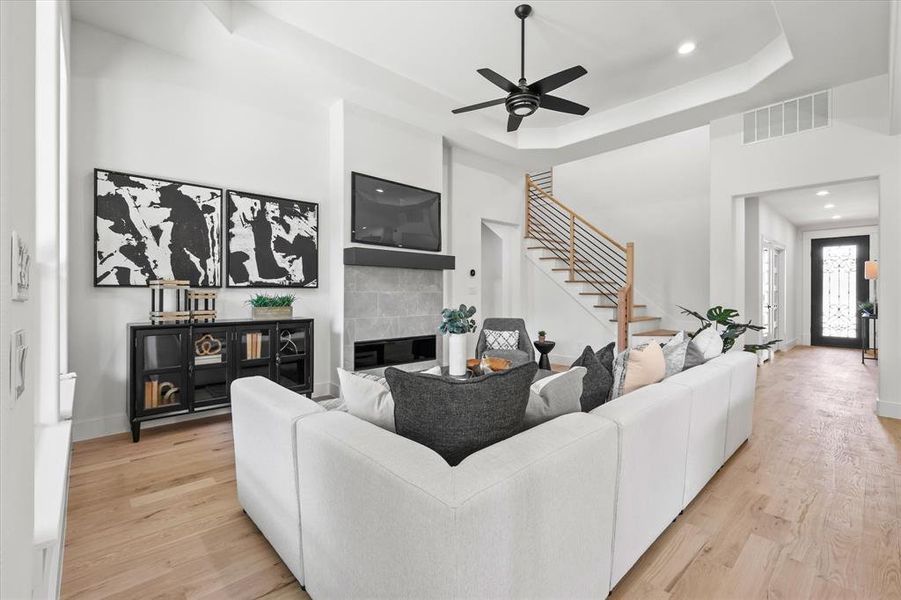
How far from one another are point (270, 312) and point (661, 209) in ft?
20.2

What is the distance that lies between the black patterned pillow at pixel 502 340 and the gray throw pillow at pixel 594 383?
8.13 ft

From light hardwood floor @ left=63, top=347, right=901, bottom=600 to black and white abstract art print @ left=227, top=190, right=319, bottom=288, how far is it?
1.47 metres

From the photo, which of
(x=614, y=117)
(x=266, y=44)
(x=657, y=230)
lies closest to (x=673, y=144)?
(x=657, y=230)

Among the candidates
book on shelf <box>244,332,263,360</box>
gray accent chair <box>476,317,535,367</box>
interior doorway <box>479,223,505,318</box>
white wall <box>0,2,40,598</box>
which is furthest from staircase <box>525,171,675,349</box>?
white wall <box>0,2,40,598</box>

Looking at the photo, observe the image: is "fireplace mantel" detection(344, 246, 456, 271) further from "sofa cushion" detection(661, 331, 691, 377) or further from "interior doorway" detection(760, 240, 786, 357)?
"interior doorway" detection(760, 240, 786, 357)

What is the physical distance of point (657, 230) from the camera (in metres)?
7.03

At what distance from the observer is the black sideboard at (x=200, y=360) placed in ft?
10.1

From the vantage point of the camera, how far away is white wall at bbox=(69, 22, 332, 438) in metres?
3.14

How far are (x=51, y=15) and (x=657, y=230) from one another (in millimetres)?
7270

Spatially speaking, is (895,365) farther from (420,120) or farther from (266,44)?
(266,44)

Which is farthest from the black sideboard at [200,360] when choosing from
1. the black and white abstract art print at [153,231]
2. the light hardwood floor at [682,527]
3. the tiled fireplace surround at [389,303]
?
the tiled fireplace surround at [389,303]

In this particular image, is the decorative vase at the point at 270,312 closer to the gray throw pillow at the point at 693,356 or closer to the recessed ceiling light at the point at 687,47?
the gray throw pillow at the point at 693,356

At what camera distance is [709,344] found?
279 cm

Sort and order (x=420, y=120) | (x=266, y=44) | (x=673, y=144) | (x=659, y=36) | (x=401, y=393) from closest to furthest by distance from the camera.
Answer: (x=401, y=393) < (x=266, y=44) < (x=659, y=36) < (x=420, y=120) < (x=673, y=144)
